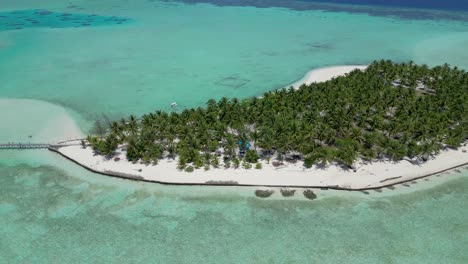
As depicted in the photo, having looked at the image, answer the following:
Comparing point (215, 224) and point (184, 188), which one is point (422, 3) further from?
point (215, 224)

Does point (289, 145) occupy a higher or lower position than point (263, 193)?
higher

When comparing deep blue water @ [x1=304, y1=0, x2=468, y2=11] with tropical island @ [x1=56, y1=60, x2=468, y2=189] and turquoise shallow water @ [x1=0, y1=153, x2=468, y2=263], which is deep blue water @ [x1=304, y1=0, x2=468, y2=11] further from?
turquoise shallow water @ [x1=0, y1=153, x2=468, y2=263]

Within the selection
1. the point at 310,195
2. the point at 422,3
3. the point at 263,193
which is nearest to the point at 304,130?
the point at 310,195

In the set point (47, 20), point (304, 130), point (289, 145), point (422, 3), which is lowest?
point (289, 145)

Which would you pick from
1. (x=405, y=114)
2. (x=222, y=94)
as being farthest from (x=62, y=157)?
(x=405, y=114)

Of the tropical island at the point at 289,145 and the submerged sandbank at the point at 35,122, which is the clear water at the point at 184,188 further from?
the tropical island at the point at 289,145

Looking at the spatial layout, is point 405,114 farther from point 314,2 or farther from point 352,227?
point 314,2

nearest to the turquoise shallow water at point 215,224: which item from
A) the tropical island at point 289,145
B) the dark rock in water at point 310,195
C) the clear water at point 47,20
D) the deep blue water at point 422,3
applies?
the dark rock in water at point 310,195
